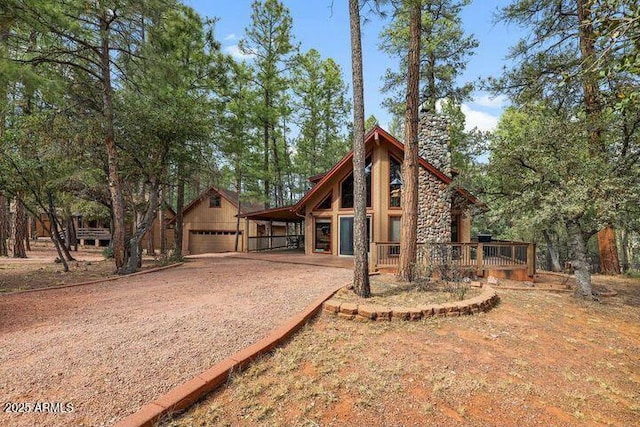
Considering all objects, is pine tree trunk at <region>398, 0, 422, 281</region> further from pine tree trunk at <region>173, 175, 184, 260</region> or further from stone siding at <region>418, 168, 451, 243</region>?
pine tree trunk at <region>173, 175, 184, 260</region>

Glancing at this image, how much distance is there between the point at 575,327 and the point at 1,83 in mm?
11497

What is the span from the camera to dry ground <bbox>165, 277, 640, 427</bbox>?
259 centimetres

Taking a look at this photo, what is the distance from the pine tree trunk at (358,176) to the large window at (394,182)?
289 inches

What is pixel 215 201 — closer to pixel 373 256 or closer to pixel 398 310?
pixel 373 256

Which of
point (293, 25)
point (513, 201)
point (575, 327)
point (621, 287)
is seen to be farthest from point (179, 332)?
point (293, 25)

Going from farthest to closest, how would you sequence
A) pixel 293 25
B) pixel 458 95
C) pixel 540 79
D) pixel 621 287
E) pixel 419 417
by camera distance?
1. pixel 293 25
2. pixel 458 95
3. pixel 540 79
4. pixel 621 287
5. pixel 419 417

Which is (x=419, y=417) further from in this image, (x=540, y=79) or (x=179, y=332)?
(x=540, y=79)

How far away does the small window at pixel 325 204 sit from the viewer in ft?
46.4

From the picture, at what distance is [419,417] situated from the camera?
257 cm

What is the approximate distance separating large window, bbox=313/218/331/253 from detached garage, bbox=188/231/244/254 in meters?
9.78

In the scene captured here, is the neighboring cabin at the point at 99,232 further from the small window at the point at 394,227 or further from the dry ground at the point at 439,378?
the dry ground at the point at 439,378

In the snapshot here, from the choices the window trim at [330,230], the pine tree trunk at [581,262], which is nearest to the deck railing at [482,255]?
the pine tree trunk at [581,262]

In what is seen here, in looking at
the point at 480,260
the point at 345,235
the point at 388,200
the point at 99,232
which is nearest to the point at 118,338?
the point at 480,260

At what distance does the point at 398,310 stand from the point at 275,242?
17.9 metres
